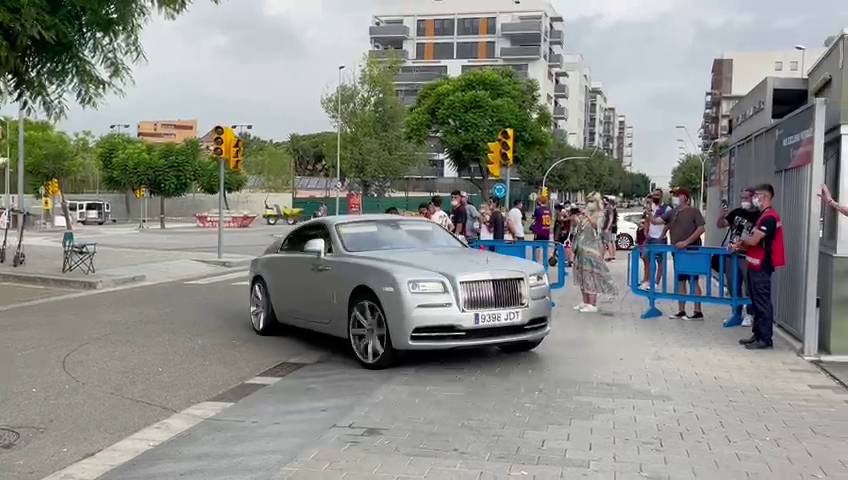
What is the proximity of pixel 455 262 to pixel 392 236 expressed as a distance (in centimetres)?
121

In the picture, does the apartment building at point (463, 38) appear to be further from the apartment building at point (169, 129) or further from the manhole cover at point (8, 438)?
the manhole cover at point (8, 438)

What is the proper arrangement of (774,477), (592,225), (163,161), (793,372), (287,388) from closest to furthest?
(774,477) < (287,388) < (793,372) < (592,225) < (163,161)

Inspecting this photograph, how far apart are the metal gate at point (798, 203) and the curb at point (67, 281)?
1180 centimetres

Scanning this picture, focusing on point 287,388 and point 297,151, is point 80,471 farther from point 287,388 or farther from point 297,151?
point 297,151

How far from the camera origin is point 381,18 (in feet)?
367

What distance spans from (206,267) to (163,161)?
32.7m

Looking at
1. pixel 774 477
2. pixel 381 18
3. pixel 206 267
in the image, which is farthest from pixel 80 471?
pixel 381 18

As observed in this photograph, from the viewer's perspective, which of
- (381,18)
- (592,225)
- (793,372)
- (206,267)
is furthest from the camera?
(381,18)

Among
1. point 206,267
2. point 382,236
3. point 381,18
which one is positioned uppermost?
point 381,18

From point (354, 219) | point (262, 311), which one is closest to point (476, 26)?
point (262, 311)

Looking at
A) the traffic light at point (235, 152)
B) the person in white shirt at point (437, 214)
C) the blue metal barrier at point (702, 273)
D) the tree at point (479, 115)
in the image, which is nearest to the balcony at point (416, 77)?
the tree at point (479, 115)

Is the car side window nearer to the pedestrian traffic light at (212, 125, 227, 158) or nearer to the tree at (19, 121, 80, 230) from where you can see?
the pedestrian traffic light at (212, 125, 227, 158)

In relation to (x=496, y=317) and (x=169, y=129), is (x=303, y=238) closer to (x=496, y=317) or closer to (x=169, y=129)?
(x=496, y=317)

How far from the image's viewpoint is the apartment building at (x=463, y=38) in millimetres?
104188
